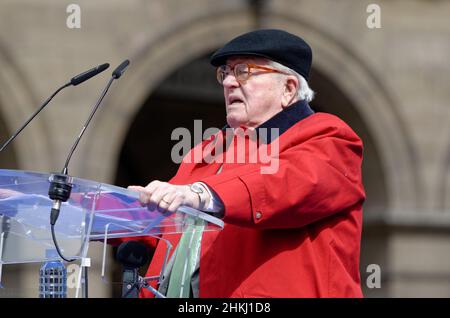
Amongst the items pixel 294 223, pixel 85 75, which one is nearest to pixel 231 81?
pixel 85 75

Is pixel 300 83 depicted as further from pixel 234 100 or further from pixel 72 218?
pixel 72 218

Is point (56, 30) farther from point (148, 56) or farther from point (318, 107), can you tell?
point (318, 107)

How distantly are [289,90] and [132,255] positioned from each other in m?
0.69

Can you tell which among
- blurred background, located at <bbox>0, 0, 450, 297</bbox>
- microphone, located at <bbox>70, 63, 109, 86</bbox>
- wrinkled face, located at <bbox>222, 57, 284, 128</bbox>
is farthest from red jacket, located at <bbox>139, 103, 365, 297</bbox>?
blurred background, located at <bbox>0, 0, 450, 297</bbox>

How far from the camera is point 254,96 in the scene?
3.34 m

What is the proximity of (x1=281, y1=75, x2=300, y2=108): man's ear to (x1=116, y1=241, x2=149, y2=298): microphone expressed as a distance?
0.61 metres

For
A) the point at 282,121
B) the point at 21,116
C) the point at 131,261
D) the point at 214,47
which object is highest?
the point at 214,47

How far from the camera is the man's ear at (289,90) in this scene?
336cm

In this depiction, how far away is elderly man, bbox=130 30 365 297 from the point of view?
115 inches

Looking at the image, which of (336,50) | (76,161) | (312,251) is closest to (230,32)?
(336,50)

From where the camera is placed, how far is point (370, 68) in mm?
9992

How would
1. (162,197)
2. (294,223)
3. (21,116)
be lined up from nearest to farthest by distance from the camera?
(162,197) < (294,223) < (21,116)

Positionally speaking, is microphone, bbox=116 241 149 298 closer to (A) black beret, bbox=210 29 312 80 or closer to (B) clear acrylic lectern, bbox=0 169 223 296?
(B) clear acrylic lectern, bbox=0 169 223 296
